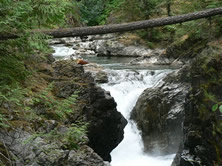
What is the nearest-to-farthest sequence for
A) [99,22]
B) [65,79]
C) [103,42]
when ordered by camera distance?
[65,79] → [103,42] → [99,22]

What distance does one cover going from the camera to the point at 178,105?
912 centimetres

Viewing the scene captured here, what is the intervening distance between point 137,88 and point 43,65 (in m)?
5.66

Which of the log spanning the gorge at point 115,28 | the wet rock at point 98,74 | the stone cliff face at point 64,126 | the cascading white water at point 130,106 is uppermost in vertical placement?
the log spanning the gorge at point 115,28

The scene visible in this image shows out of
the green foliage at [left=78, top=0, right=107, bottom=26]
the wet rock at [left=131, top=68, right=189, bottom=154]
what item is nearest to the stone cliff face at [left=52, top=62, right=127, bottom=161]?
the wet rock at [left=131, top=68, right=189, bottom=154]

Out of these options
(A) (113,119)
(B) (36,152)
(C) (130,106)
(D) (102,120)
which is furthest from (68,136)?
(C) (130,106)

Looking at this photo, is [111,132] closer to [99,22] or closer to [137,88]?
[137,88]

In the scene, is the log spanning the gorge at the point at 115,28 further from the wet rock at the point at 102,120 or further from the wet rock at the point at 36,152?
the wet rock at the point at 102,120

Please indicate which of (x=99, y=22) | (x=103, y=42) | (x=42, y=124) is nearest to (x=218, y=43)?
(x=42, y=124)

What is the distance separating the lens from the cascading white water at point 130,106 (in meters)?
9.03

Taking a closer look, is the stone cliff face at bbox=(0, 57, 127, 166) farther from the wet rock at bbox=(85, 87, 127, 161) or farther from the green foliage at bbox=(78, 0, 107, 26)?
the green foliage at bbox=(78, 0, 107, 26)

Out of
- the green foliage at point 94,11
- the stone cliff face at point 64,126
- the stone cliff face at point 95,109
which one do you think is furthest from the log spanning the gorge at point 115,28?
the green foliage at point 94,11

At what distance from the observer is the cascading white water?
903cm

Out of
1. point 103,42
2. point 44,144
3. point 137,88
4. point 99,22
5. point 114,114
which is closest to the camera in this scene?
point 44,144

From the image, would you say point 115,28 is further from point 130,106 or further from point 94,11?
point 94,11
